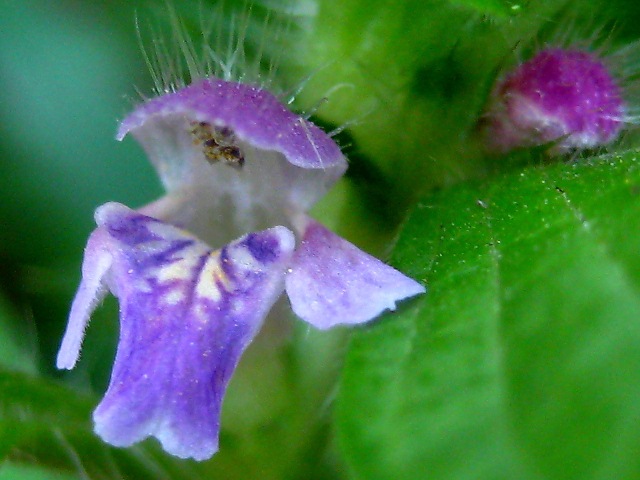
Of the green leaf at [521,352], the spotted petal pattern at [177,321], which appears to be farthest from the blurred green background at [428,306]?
the spotted petal pattern at [177,321]

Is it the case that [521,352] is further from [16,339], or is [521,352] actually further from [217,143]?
[16,339]

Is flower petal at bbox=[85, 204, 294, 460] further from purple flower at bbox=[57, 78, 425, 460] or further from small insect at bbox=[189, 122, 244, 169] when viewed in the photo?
small insect at bbox=[189, 122, 244, 169]

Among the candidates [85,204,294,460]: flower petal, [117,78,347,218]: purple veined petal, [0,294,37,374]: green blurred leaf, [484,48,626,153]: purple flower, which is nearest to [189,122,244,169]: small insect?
[117,78,347,218]: purple veined petal

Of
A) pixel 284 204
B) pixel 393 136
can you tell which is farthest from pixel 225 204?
pixel 393 136

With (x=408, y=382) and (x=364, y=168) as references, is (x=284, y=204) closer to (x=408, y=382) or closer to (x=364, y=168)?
(x=364, y=168)

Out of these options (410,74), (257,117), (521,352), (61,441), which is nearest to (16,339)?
(61,441)

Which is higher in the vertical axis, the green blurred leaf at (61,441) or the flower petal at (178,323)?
the flower petal at (178,323)

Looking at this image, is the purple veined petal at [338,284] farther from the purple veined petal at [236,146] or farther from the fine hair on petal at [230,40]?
the fine hair on petal at [230,40]
